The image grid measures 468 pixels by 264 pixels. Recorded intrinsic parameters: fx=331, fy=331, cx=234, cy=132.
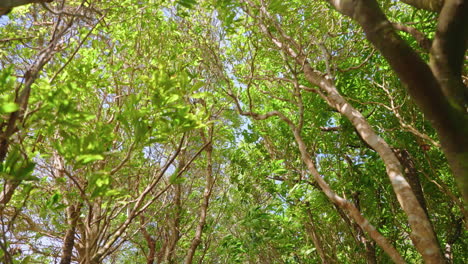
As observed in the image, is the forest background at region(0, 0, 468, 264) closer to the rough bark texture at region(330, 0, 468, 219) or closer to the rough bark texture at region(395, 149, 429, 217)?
the rough bark texture at region(395, 149, 429, 217)

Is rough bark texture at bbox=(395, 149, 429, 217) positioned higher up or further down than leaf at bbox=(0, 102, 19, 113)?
higher up

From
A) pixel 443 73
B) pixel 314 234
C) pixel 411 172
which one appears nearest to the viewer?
pixel 443 73

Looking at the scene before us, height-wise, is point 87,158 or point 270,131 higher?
point 270,131

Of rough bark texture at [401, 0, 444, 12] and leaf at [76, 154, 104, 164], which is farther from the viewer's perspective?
rough bark texture at [401, 0, 444, 12]

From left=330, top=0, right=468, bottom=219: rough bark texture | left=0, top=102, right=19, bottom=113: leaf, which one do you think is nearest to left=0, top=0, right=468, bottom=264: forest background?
left=330, top=0, right=468, bottom=219: rough bark texture

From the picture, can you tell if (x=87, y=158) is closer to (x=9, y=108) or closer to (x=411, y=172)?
(x=9, y=108)

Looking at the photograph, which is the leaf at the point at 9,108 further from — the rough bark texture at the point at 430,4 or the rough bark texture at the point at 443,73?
the rough bark texture at the point at 430,4

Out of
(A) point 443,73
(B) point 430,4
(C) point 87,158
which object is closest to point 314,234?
(B) point 430,4

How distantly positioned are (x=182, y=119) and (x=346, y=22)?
4.05 metres

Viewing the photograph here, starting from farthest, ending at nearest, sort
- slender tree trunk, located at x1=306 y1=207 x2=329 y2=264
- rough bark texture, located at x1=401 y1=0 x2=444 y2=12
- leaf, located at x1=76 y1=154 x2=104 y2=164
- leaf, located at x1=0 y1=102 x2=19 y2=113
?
slender tree trunk, located at x1=306 y1=207 x2=329 y2=264 → rough bark texture, located at x1=401 y1=0 x2=444 y2=12 → leaf, located at x1=76 y1=154 x2=104 y2=164 → leaf, located at x1=0 y1=102 x2=19 y2=113

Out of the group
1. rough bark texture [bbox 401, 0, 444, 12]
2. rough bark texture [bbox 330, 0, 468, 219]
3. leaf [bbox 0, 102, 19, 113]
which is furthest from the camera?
rough bark texture [bbox 401, 0, 444, 12]

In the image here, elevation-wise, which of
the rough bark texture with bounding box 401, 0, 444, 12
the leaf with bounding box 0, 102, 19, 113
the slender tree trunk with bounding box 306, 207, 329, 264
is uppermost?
the rough bark texture with bounding box 401, 0, 444, 12

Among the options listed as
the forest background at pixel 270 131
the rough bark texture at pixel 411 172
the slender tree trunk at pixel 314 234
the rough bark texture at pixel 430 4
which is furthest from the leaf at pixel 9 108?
the rough bark texture at pixel 411 172

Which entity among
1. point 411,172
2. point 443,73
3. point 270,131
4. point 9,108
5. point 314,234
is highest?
point 270,131
